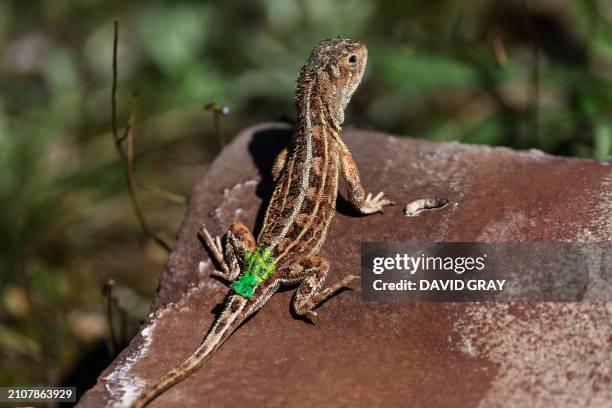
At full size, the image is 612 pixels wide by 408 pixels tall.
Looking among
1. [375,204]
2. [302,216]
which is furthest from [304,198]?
[375,204]

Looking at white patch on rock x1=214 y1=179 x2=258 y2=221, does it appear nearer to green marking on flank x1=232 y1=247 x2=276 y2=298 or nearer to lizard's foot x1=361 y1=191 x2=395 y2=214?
green marking on flank x1=232 y1=247 x2=276 y2=298

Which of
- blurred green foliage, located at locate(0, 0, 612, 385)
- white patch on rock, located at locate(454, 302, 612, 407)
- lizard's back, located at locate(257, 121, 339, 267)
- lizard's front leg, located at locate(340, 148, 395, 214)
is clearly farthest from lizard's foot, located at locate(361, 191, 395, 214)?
blurred green foliage, located at locate(0, 0, 612, 385)

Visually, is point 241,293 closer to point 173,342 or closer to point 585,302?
point 173,342

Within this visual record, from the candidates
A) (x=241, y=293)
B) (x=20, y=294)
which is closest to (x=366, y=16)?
(x=20, y=294)

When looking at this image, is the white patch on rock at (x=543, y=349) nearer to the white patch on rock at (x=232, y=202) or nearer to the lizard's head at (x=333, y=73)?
the white patch on rock at (x=232, y=202)

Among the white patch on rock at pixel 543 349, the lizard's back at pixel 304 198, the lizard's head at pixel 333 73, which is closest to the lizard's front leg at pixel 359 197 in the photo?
the lizard's back at pixel 304 198
